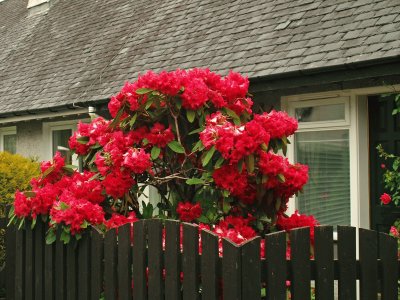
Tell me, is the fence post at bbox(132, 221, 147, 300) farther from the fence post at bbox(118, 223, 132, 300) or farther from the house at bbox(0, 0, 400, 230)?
the house at bbox(0, 0, 400, 230)

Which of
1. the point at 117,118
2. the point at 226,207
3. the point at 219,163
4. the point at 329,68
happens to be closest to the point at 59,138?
the point at 329,68

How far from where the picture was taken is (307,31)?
7.32 m

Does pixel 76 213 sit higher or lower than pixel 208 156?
lower

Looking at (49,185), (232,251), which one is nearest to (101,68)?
(49,185)

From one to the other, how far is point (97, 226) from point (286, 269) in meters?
1.46

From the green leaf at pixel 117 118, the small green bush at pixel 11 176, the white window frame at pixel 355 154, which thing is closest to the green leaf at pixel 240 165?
the green leaf at pixel 117 118

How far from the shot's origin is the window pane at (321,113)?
694 centimetres

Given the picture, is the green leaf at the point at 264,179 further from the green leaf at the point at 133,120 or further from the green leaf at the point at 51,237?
the green leaf at the point at 51,237

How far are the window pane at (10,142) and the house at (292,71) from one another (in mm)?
1245

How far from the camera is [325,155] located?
23.7ft

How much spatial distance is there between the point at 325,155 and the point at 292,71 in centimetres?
117

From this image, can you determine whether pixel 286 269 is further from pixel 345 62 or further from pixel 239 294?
pixel 345 62

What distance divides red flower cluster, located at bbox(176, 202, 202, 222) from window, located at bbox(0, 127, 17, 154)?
947cm

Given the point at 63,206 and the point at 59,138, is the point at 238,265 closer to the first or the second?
the point at 63,206
